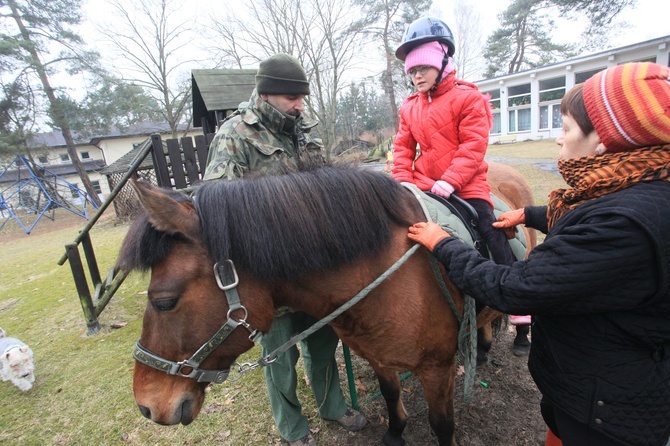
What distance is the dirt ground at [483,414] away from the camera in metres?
2.40

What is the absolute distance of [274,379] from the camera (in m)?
2.23

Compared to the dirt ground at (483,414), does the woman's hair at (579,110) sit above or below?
above

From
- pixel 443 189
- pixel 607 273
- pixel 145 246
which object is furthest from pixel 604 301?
pixel 145 246

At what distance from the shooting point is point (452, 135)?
2.13 metres

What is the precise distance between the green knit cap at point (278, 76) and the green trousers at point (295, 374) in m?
1.43

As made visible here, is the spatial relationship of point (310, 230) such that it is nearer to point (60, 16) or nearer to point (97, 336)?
point (97, 336)

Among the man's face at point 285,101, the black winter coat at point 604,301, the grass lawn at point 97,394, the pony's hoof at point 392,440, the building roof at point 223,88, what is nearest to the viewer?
the black winter coat at point 604,301

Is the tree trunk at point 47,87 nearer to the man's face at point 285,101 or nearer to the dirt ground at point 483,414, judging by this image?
the man's face at point 285,101

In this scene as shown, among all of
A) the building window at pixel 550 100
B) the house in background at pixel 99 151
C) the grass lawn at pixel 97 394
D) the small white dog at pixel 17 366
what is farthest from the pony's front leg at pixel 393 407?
the house in background at pixel 99 151

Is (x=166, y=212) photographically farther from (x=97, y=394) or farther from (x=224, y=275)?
(x=97, y=394)

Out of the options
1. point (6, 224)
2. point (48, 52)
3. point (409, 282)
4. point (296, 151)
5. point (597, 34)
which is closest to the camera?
point (409, 282)

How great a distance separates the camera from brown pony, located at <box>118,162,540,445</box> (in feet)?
4.20

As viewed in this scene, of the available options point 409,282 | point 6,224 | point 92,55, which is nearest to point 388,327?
point 409,282

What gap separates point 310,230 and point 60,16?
2354 cm
